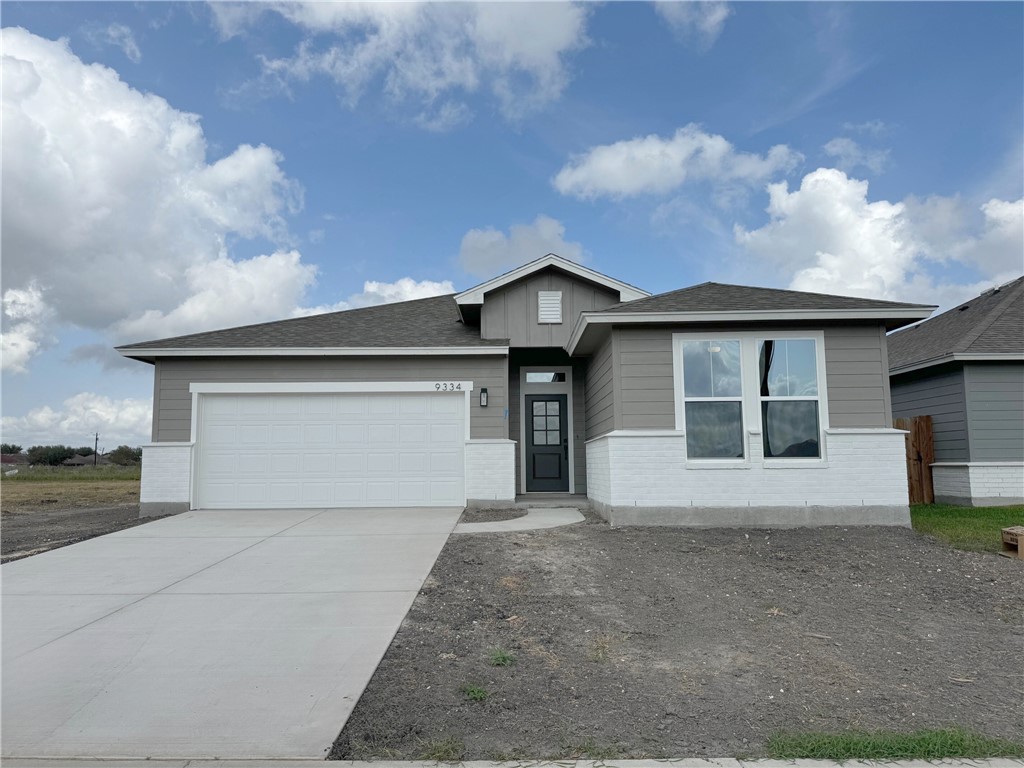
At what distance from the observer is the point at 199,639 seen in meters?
5.05

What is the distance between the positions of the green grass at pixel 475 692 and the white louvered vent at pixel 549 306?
941cm

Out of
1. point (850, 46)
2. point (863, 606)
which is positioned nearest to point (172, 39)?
point (850, 46)

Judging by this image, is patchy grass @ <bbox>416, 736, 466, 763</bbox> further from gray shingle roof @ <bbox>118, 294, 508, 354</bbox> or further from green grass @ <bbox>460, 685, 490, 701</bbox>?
gray shingle roof @ <bbox>118, 294, 508, 354</bbox>

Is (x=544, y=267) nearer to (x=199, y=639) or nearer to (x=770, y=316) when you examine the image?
(x=770, y=316)

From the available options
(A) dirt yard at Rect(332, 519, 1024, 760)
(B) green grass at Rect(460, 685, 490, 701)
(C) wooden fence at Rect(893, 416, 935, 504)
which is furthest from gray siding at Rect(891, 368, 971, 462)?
(B) green grass at Rect(460, 685, 490, 701)

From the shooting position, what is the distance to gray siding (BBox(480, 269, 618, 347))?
42.3 ft

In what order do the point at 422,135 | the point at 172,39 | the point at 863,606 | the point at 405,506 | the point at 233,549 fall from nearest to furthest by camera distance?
1. the point at 863,606
2. the point at 233,549
3. the point at 172,39
4. the point at 405,506
5. the point at 422,135

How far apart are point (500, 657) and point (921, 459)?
41.6 feet

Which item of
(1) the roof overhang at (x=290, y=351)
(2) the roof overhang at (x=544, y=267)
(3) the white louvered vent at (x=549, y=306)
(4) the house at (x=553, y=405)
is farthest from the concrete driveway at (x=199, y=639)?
(3) the white louvered vent at (x=549, y=306)

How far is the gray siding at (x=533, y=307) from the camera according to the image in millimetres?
12898

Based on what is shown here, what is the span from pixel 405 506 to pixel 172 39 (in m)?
9.00

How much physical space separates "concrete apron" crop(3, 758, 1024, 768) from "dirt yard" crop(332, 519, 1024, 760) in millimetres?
77

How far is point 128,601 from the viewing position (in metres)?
6.09

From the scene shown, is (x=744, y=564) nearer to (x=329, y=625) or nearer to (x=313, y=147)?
(x=329, y=625)
